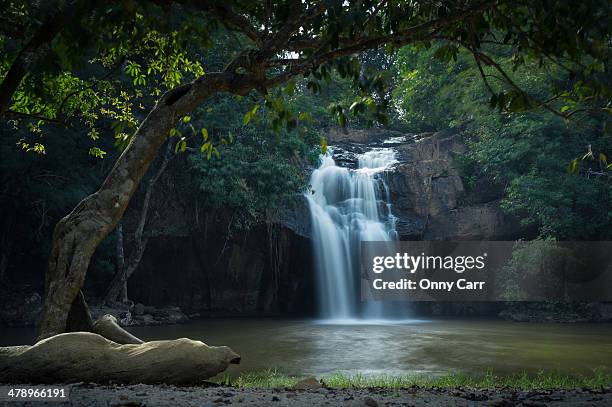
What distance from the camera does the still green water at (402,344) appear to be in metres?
10.6

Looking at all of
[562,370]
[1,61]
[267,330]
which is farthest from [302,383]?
[267,330]

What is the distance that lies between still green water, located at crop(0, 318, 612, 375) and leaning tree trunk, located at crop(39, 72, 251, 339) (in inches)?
176

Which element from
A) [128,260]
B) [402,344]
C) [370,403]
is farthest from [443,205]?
[370,403]

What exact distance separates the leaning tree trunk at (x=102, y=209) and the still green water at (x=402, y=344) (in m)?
4.47

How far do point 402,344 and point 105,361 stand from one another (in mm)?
10523

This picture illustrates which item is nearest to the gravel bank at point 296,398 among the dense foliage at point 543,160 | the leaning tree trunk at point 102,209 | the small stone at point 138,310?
the leaning tree trunk at point 102,209

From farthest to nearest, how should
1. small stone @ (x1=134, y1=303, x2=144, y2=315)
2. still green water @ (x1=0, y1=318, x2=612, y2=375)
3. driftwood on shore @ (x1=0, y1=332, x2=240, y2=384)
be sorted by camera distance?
small stone @ (x1=134, y1=303, x2=144, y2=315) < still green water @ (x1=0, y1=318, x2=612, y2=375) < driftwood on shore @ (x1=0, y1=332, x2=240, y2=384)

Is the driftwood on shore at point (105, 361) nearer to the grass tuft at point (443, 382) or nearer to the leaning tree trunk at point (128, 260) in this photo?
the grass tuft at point (443, 382)

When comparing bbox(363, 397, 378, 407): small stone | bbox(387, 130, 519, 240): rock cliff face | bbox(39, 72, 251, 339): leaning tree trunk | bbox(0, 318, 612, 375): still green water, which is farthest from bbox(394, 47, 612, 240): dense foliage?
bbox(363, 397, 378, 407): small stone

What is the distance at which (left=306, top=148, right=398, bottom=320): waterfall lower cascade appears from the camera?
2362 cm

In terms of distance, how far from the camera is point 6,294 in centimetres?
1923

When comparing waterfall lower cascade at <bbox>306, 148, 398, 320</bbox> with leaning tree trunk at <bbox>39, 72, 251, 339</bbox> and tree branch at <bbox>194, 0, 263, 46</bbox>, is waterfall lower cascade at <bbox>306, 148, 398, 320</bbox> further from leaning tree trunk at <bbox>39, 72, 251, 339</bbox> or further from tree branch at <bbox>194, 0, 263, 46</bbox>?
tree branch at <bbox>194, 0, 263, 46</bbox>

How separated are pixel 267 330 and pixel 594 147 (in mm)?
13771

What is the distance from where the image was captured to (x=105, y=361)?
516cm
